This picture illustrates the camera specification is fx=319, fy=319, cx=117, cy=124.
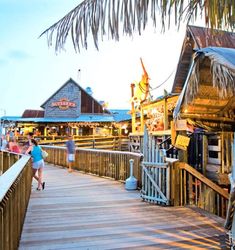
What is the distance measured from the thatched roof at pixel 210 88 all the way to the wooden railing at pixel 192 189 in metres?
1.29

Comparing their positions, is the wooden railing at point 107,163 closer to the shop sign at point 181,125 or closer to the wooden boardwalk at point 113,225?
the wooden boardwalk at point 113,225

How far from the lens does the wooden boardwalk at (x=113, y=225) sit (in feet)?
15.4

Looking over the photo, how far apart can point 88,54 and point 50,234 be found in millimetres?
3361

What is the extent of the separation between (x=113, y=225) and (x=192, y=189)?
2.47 m

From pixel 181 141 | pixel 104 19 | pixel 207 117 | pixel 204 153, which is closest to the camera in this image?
pixel 104 19

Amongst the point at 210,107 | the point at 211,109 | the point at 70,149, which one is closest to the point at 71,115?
the point at 70,149

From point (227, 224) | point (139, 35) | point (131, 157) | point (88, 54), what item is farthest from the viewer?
point (131, 157)

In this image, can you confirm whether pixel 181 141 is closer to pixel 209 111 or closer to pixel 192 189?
pixel 209 111

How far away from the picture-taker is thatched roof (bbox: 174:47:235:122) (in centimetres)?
500

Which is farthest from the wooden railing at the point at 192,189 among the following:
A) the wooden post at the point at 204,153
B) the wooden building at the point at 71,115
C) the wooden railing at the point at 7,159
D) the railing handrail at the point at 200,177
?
the wooden building at the point at 71,115

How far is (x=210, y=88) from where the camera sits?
21.9 ft

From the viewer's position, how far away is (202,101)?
23.0 ft

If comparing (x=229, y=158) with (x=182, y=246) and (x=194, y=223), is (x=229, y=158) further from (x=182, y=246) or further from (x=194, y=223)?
(x=182, y=246)

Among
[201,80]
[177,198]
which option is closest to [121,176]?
[177,198]
